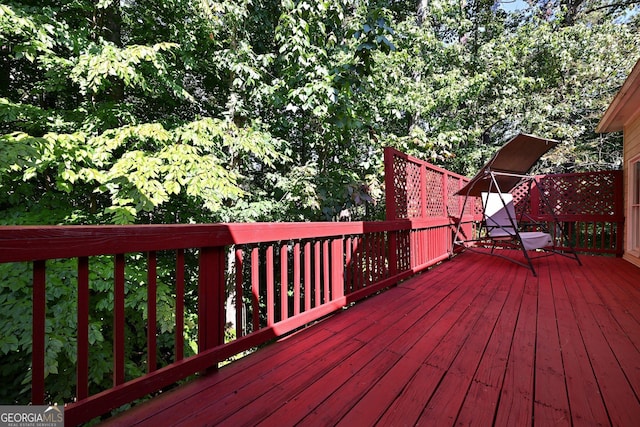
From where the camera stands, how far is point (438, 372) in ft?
4.92

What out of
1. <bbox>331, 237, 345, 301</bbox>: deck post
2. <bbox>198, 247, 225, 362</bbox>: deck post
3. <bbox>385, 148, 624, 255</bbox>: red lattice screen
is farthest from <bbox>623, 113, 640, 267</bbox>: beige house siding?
<bbox>198, 247, 225, 362</bbox>: deck post

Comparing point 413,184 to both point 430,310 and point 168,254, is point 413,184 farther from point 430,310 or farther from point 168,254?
point 168,254

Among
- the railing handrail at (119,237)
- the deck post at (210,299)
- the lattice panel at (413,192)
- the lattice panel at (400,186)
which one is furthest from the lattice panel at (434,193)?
the deck post at (210,299)

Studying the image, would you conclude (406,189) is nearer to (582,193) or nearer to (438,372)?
(438,372)

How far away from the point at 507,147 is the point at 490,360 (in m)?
2.95

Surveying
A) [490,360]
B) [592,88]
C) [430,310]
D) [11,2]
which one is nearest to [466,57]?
[592,88]

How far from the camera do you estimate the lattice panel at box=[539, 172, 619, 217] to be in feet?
17.0

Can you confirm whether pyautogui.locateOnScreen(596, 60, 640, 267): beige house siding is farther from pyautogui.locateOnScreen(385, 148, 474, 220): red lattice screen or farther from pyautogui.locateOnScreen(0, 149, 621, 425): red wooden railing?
pyautogui.locateOnScreen(0, 149, 621, 425): red wooden railing

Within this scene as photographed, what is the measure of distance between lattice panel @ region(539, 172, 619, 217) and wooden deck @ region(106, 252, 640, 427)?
11.4 feet

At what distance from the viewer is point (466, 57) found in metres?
7.88

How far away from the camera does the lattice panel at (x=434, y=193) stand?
4.32 m

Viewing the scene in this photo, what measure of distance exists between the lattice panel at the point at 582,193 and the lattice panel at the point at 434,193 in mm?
2313

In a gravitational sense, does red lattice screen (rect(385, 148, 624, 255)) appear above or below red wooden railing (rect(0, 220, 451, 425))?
above

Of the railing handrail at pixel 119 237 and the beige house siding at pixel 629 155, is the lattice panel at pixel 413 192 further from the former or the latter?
the beige house siding at pixel 629 155
